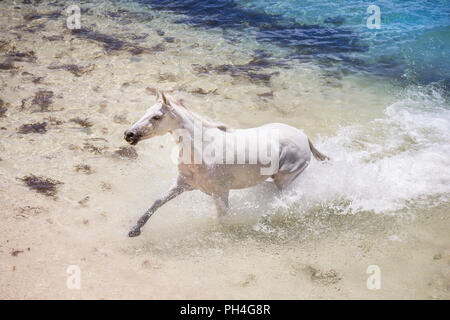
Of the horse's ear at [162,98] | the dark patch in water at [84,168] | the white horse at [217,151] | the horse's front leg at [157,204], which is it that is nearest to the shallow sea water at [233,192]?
the dark patch in water at [84,168]

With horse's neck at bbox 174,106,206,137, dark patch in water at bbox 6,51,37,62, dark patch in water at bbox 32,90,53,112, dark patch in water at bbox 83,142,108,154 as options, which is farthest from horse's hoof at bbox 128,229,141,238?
dark patch in water at bbox 6,51,37,62

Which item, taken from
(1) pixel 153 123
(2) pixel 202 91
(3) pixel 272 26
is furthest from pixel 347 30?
(1) pixel 153 123

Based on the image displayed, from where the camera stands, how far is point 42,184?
14.7 ft

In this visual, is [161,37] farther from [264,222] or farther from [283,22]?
[264,222]

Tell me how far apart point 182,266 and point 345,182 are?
232 centimetres

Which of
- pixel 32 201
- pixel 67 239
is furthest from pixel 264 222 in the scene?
pixel 32 201

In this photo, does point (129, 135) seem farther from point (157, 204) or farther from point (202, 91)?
point (202, 91)

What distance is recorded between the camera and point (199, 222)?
4.23 metres

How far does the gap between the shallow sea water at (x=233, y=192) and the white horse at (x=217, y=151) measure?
0.34m

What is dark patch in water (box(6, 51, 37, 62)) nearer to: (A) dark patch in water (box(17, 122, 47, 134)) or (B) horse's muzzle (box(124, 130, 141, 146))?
(A) dark patch in water (box(17, 122, 47, 134))

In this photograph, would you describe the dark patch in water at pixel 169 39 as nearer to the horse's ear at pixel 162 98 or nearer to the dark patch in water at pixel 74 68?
the dark patch in water at pixel 74 68

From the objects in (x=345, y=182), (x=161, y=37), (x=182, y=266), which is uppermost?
(x=161, y=37)

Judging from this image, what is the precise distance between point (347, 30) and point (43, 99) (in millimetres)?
8180

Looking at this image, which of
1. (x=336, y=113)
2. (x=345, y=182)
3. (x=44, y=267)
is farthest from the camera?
(x=336, y=113)
